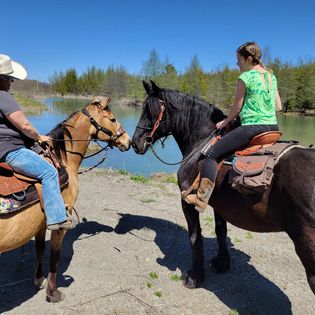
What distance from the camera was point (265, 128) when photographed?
11.3 ft

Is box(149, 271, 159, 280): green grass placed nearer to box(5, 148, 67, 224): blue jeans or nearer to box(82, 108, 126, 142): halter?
box(5, 148, 67, 224): blue jeans

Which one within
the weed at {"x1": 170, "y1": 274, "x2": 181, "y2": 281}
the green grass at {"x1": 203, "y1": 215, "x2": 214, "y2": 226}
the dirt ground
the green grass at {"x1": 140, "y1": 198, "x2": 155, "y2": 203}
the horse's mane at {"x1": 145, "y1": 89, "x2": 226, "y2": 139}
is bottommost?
the weed at {"x1": 170, "y1": 274, "x2": 181, "y2": 281}

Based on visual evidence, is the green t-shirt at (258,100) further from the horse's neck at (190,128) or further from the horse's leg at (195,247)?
the horse's leg at (195,247)

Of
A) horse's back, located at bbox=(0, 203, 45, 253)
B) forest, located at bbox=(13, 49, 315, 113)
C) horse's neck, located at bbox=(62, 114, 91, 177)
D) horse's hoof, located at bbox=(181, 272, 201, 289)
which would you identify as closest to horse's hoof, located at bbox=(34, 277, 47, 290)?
horse's back, located at bbox=(0, 203, 45, 253)

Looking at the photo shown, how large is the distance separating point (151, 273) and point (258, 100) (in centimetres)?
277

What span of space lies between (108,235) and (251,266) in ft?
8.16

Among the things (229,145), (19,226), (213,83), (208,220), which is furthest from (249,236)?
(213,83)

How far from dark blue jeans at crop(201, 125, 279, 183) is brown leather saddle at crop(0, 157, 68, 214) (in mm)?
1803

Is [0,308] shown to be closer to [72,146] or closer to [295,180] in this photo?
[72,146]

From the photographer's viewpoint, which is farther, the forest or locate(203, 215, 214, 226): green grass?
the forest

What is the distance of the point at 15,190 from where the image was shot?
311 cm

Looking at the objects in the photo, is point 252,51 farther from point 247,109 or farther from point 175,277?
point 175,277

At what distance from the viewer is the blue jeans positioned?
10.5 feet

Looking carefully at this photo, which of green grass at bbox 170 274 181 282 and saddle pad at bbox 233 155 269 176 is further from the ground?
saddle pad at bbox 233 155 269 176
